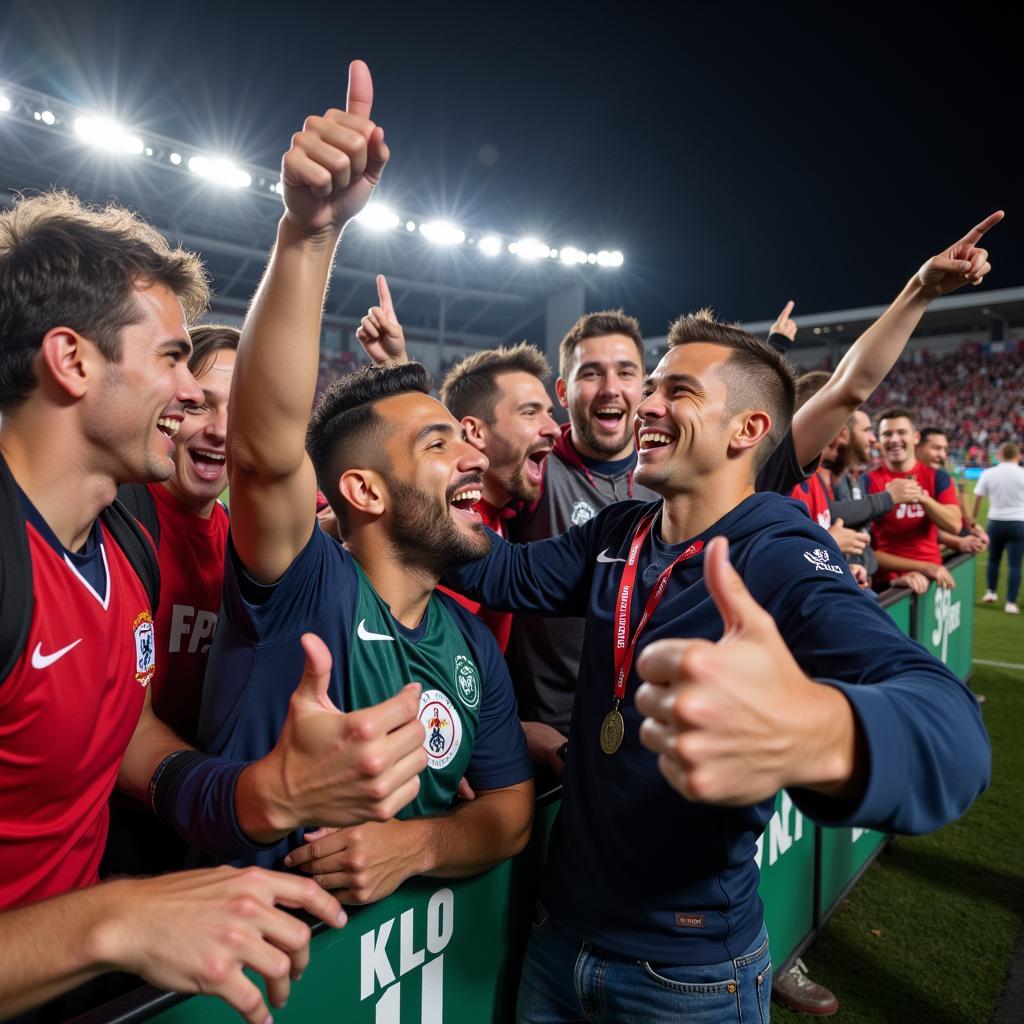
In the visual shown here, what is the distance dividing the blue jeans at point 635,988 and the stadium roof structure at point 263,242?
17.5 meters

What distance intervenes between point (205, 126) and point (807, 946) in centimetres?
2686

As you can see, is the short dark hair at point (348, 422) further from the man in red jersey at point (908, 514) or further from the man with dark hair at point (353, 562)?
the man in red jersey at point (908, 514)

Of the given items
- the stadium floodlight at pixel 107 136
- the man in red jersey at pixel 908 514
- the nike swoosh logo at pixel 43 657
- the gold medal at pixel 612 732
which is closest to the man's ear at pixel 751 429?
the gold medal at pixel 612 732

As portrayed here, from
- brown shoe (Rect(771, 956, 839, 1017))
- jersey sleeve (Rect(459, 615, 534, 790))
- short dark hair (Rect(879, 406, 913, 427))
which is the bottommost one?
brown shoe (Rect(771, 956, 839, 1017))

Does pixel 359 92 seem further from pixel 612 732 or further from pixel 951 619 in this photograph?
pixel 951 619

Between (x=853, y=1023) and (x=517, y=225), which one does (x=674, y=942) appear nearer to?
(x=853, y=1023)

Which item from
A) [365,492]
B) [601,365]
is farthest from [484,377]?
[365,492]

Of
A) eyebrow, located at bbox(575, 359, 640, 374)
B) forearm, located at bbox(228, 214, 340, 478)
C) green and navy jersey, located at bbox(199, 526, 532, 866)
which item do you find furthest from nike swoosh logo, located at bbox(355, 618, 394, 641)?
eyebrow, located at bbox(575, 359, 640, 374)

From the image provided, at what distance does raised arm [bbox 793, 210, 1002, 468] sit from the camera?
2494 mm

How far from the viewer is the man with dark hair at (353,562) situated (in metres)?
1.31

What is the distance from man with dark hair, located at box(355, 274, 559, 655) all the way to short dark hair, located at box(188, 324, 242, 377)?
54 centimetres

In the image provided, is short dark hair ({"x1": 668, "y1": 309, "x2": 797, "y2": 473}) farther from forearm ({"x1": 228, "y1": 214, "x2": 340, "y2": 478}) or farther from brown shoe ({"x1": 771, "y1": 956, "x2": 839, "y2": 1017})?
brown shoe ({"x1": 771, "y1": 956, "x2": 839, "y2": 1017})

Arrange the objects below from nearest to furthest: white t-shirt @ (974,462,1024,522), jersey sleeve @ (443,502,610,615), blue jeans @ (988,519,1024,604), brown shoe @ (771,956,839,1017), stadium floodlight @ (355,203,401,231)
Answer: jersey sleeve @ (443,502,610,615), brown shoe @ (771,956,839,1017), white t-shirt @ (974,462,1024,522), blue jeans @ (988,519,1024,604), stadium floodlight @ (355,203,401,231)

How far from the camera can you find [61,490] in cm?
154
